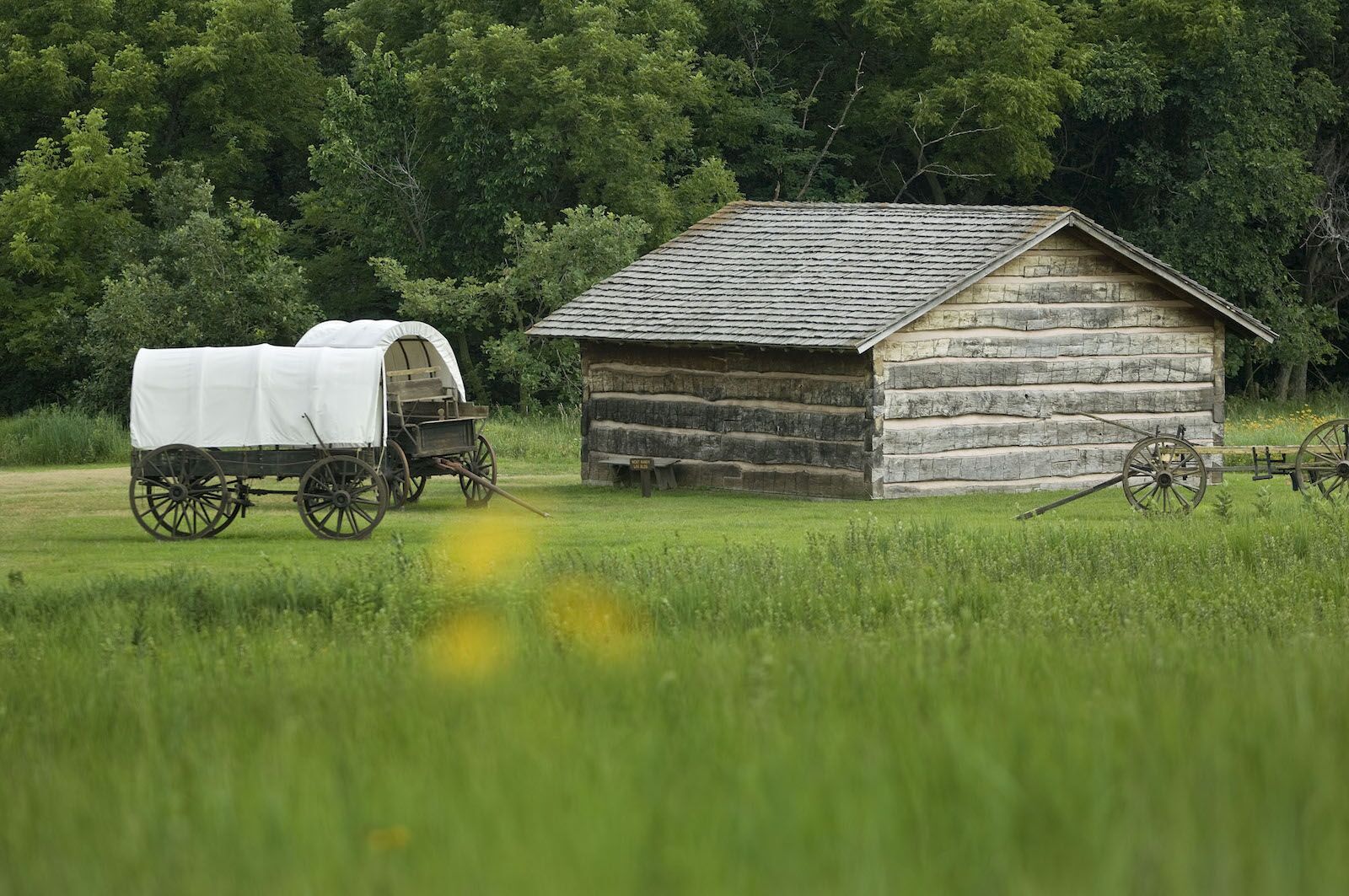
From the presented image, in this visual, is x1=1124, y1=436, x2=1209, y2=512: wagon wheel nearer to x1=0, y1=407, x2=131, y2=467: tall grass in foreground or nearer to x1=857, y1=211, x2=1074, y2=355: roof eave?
x1=857, y1=211, x2=1074, y2=355: roof eave

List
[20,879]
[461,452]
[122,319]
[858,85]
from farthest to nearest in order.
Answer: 1. [858,85]
2. [122,319]
3. [461,452]
4. [20,879]

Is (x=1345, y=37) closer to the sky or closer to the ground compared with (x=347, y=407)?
closer to the sky

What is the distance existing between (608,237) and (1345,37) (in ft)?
62.3

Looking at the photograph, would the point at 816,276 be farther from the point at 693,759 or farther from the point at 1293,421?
the point at 693,759

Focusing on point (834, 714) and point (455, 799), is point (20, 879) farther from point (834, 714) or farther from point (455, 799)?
point (834, 714)

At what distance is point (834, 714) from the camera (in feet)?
20.5

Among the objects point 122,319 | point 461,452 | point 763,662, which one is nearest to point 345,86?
point 122,319

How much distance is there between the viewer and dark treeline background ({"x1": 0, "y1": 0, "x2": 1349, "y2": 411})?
40.1 meters

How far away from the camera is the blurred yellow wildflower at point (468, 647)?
7.86m

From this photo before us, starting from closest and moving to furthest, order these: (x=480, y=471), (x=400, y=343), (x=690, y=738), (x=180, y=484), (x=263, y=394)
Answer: (x=690, y=738)
(x=263, y=394)
(x=180, y=484)
(x=400, y=343)
(x=480, y=471)

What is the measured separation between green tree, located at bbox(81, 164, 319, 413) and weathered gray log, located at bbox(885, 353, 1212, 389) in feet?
66.0

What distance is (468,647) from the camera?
373 inches

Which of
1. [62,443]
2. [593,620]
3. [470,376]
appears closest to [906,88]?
[470,376]

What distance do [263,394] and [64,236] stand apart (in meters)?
24.4
